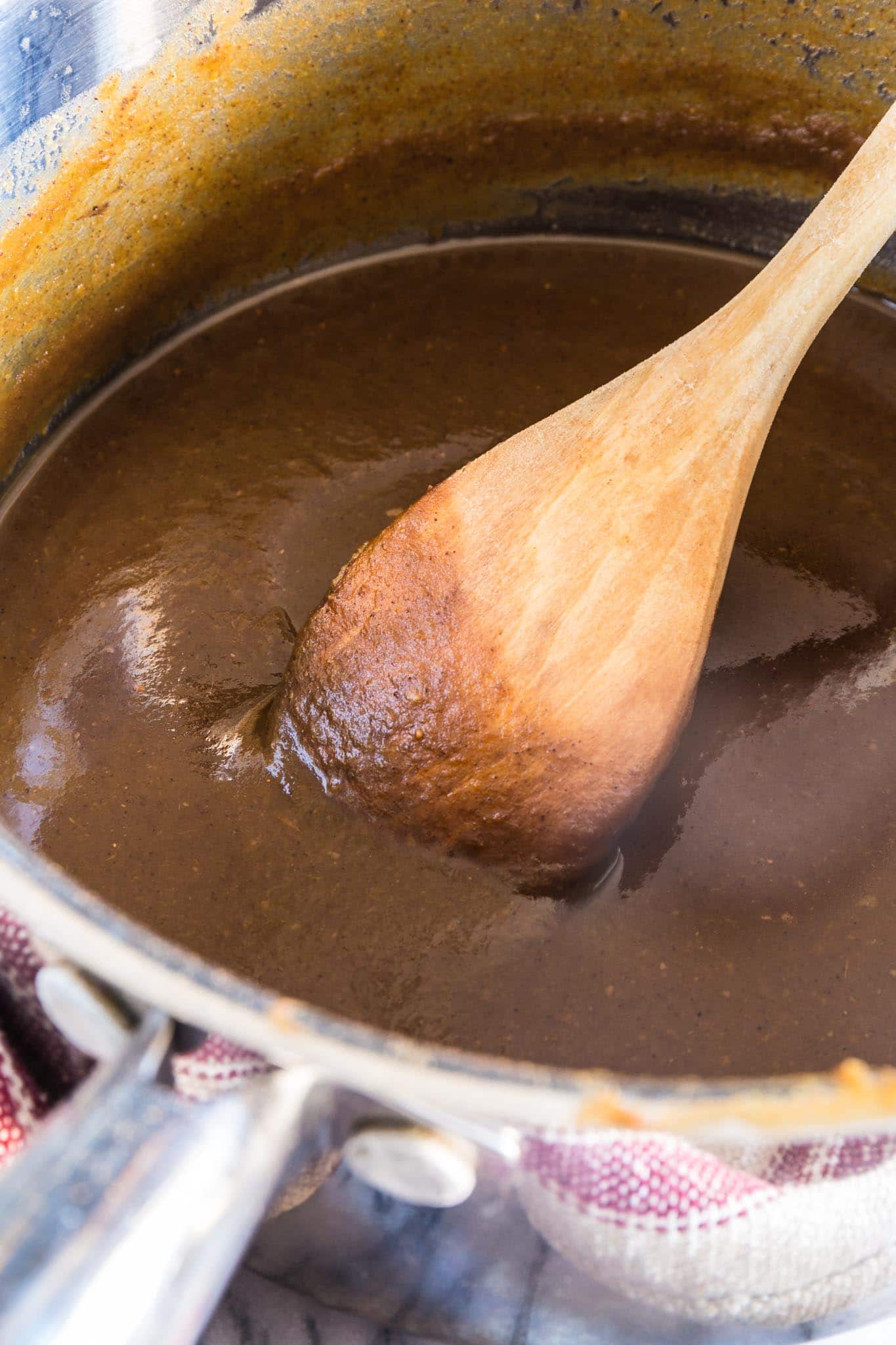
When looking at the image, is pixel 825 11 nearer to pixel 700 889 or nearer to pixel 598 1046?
pixel 700 889

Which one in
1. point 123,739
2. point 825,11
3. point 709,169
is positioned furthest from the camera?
point 709,169

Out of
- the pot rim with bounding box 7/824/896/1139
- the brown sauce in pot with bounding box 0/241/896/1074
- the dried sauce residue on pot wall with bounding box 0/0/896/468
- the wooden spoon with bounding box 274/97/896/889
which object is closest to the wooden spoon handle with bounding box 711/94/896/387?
the wooden spoon with bounding box 274/97/896/889

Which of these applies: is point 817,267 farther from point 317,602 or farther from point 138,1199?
point 138,1199

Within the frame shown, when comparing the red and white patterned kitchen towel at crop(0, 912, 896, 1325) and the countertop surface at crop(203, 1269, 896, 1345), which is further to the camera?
the countertop surface at crop(203, 1269, 896, 1345)

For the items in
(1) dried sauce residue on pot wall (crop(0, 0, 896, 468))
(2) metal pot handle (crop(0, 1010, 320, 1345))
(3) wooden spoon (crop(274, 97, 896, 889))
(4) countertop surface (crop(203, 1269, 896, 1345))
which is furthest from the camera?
(1) dried sauce residue on pot wall (crop(0, 0, 896, 468))

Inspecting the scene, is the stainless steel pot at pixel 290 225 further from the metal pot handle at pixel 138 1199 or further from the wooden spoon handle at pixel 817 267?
the wooden spoon handle at pixel 817 267

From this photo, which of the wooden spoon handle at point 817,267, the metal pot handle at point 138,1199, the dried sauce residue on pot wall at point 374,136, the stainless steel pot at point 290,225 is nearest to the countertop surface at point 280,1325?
the stainless steel pot at point 290,225

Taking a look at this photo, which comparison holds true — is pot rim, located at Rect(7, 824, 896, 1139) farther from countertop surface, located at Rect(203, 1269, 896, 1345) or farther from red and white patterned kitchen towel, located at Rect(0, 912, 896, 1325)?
countertop surface, located at Rect(203, 1269, 896, 1345)

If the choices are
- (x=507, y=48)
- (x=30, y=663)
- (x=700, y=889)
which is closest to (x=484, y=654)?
(x=700, y=889)
